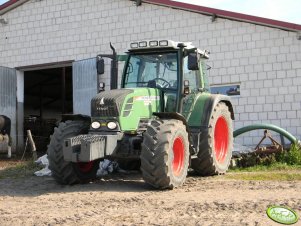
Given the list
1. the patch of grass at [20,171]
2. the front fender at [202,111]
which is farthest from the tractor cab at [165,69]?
the patch of grass at [20,171]

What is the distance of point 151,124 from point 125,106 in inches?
25.0

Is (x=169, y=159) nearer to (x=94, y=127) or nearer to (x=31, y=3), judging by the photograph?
(x=94, y=127)

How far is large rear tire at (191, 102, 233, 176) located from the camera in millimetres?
8539

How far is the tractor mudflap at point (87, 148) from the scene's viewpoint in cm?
700

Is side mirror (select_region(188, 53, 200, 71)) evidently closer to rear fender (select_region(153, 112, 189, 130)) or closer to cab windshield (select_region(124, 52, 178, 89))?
cab windshield (select_region(124, 52, 178, 89))

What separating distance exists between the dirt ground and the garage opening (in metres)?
11.0

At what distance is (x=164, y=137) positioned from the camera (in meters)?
7.09

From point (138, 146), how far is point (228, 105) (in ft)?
9.96

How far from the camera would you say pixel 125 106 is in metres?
7.73

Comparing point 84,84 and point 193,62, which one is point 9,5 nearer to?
point 84,84

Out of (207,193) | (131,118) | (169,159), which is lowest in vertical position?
(207,193)

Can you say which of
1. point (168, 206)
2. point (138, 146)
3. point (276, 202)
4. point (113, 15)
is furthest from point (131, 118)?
point (113, 15)

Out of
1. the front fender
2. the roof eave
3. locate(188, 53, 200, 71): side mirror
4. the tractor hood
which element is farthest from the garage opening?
locate(188, 53, 200, 71): side mirror

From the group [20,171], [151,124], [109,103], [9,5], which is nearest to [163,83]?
[109,103]
